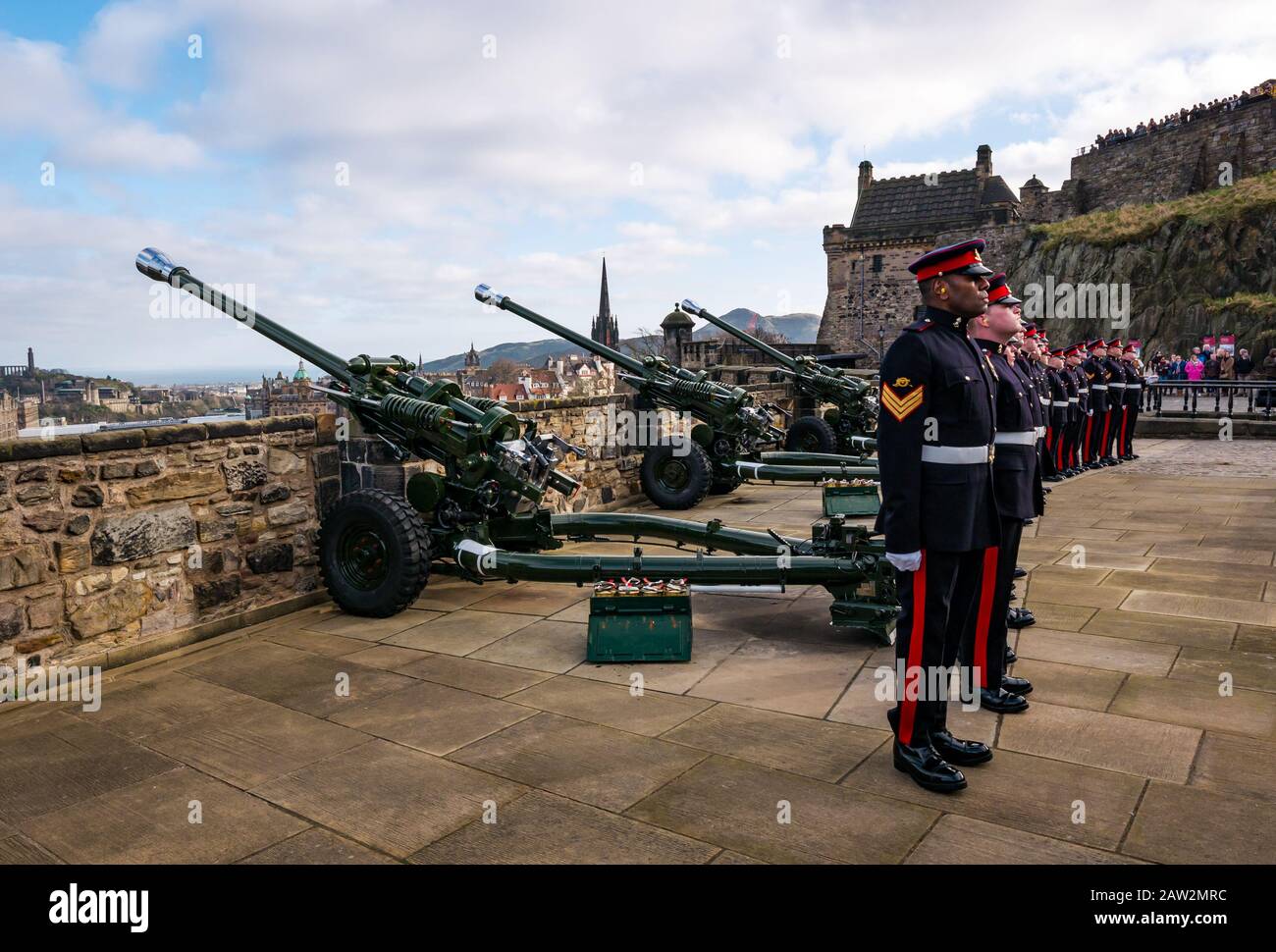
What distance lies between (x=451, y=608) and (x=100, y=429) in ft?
7.15

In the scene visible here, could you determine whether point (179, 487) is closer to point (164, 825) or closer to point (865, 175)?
point (164, 825)

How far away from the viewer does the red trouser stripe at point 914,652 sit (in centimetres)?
322

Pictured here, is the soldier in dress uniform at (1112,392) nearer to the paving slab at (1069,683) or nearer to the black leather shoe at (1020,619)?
the black leather shoe at (1020,619)

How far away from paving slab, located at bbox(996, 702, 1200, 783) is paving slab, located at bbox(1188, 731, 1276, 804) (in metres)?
0.04

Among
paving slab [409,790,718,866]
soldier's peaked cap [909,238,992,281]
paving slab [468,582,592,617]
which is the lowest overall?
paving slab [409,790,718,866]

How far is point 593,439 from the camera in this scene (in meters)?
9.37

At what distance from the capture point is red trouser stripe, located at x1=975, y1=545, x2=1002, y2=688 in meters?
3.87

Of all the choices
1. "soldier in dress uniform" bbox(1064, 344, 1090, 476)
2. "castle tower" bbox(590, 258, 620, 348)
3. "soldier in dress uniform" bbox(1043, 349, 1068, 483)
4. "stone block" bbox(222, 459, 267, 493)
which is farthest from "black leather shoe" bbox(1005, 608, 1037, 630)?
"castle tower" bbox(590, 258, 620, 348)

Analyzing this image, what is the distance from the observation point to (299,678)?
14.5 feet

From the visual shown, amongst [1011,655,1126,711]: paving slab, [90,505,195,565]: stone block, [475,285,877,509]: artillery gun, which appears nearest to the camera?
[1011,655,1126,711]: paving slab

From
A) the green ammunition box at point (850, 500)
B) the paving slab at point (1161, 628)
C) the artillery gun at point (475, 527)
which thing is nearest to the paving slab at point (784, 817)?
the artillery gun at point (475, 527)

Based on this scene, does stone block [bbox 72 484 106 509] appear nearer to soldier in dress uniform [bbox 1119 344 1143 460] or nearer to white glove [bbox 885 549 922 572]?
white glove [bbox 885 549 922 572]
